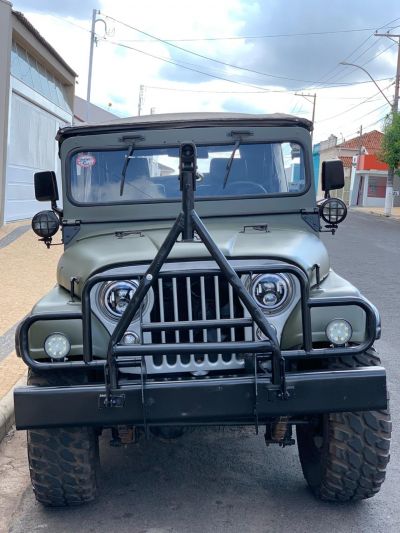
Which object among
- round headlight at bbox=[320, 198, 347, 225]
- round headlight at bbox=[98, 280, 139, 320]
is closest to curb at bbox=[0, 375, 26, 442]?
round headlight at bbox=[98, 280, 139, 320]

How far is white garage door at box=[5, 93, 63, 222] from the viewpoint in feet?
57.1

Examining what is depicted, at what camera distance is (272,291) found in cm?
339

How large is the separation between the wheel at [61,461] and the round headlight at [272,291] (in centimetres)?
112

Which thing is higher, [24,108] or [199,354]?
[24,108]

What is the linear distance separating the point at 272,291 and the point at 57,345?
3.52ft

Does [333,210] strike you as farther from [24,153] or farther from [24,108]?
[24,108]

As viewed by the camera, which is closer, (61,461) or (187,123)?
Answer: (61,461)

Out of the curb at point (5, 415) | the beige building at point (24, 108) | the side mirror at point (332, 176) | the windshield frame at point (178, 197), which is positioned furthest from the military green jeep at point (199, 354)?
the beige building at point (24, 108)

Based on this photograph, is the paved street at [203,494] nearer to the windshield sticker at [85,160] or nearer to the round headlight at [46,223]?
the round headlight at [46,223]

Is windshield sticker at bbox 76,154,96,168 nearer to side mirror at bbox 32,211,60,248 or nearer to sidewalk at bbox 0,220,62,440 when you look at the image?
side mirror at bbox 32,211,60,248

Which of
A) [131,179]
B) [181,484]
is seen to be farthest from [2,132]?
[181,484]

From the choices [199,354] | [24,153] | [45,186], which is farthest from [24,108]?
[199,354]

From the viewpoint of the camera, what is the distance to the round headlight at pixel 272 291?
3.38 metres

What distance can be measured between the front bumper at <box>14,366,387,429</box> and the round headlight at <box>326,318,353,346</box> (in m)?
0.15
